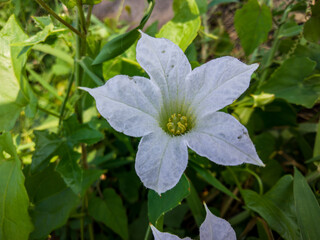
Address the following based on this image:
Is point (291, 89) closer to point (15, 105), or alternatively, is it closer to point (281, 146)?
point (281, 146)

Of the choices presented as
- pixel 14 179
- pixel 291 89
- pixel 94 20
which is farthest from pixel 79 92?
pixel 94 20

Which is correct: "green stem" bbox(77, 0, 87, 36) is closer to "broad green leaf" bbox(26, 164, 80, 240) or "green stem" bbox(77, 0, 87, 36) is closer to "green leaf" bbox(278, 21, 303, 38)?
"broad green leaf" bbox(26, 164, 80, 240)

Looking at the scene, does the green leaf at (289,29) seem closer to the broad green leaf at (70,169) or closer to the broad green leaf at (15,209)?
the broad green leaf at (70,169)

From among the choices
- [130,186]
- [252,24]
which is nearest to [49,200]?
[130,186]

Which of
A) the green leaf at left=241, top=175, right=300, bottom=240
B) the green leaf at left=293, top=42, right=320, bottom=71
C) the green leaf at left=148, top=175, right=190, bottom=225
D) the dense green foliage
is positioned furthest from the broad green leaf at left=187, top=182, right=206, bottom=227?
the green leaf at left=293, top=42, right=320, bottom=71

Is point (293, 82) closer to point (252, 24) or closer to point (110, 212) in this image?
point (252, 24)

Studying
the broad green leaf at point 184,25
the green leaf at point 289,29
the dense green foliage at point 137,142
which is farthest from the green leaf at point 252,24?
the broad green leaf at point 184,25
